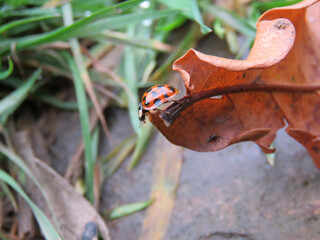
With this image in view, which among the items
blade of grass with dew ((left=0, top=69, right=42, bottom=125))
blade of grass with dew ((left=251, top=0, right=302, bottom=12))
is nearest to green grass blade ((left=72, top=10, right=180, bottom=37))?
blade of grass with dew ((left=0, top=69, right=42, bottom=125))

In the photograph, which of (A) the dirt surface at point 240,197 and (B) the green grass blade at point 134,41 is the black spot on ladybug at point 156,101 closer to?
(A) the dirt surface at point 240,197

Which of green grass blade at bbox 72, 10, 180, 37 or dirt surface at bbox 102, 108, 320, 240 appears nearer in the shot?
dirt surface at bbox 102, 108, 320, 240

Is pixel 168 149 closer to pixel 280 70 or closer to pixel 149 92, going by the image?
pixel 149 92

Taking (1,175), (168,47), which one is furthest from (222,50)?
(1,175)

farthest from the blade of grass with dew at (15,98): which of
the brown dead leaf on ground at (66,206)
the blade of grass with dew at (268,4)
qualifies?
the blade of grass with dew at (268,4)

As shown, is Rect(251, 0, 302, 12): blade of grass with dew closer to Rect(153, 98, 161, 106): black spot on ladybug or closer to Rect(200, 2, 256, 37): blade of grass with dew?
Rect(200, 2, 256, 37): blade of grass with dew

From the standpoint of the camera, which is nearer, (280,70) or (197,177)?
(280,70)
